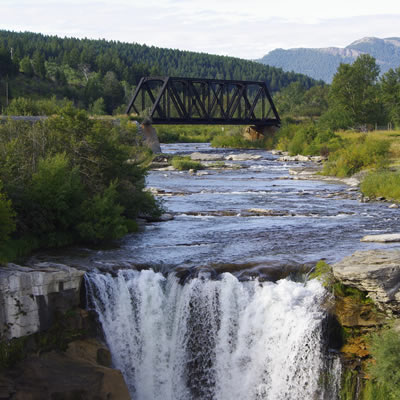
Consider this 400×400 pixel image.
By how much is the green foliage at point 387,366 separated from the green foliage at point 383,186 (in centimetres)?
1866

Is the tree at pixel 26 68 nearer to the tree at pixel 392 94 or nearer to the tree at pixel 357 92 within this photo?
the tree at pixel 357 92

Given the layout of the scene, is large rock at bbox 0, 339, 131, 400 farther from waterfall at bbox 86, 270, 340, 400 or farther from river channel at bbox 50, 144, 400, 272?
river channel at bbox 50, 144, 400, 272

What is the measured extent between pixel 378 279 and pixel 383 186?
59.5ft

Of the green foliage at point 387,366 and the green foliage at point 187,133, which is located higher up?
the green foliage at point 187,133

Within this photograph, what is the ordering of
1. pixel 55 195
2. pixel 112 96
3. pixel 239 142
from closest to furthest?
pixel 55 195, pixel 239 142, pixel 112 96

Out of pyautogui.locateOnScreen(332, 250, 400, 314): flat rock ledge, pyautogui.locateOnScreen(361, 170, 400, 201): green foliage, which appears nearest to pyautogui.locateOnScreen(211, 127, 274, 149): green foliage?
pyautogui.locateOnScreen(361, 170, 400, 201): green foliage

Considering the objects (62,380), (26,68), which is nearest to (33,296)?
(62,380)

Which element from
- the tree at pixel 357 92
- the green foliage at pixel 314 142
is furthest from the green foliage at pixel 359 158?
the tree at pixel 357 92

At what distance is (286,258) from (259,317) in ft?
11.7

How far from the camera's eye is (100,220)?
22172 millimetres

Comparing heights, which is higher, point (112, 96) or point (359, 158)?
point (112, 96)

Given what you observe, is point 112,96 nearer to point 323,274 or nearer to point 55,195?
point 55,195

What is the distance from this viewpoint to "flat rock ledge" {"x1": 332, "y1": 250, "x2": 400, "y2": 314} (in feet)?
51.7

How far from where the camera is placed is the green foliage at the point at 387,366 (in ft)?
45.1
